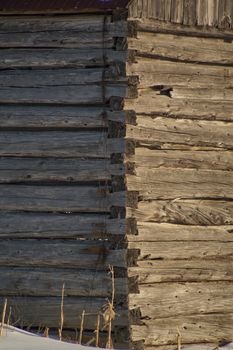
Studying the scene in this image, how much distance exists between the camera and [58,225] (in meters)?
10.3

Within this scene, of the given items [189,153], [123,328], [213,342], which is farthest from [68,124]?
[213,342]

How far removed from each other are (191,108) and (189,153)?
0.54 m

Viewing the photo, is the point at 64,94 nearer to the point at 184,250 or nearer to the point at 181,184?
the point at 181,184

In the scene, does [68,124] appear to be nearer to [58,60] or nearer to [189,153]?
[58,60]

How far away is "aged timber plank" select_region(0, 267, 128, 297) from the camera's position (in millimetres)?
10102

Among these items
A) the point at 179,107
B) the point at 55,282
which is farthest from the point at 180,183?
the point at 55,282

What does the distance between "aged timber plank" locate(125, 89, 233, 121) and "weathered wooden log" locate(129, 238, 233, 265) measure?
151 centimetres

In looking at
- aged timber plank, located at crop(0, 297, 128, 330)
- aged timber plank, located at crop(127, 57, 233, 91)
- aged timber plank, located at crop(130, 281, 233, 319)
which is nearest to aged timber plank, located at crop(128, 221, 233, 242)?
aged timber plank, located at crop(130, 281, 233, 319)

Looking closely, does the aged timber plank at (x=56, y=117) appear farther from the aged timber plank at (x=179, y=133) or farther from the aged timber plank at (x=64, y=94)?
the aged timber plank at (x=179, y=133)

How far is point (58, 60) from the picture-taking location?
1049cm

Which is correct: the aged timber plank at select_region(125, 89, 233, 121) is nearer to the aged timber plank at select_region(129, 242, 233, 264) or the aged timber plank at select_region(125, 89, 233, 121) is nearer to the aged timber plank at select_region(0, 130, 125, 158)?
the aged timber plank at select_region(0, 130, 125, 158)

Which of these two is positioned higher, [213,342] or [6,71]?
[6,71]

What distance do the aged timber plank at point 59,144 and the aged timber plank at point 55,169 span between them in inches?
2.8

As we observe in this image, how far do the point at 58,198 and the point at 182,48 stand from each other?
2.34m
